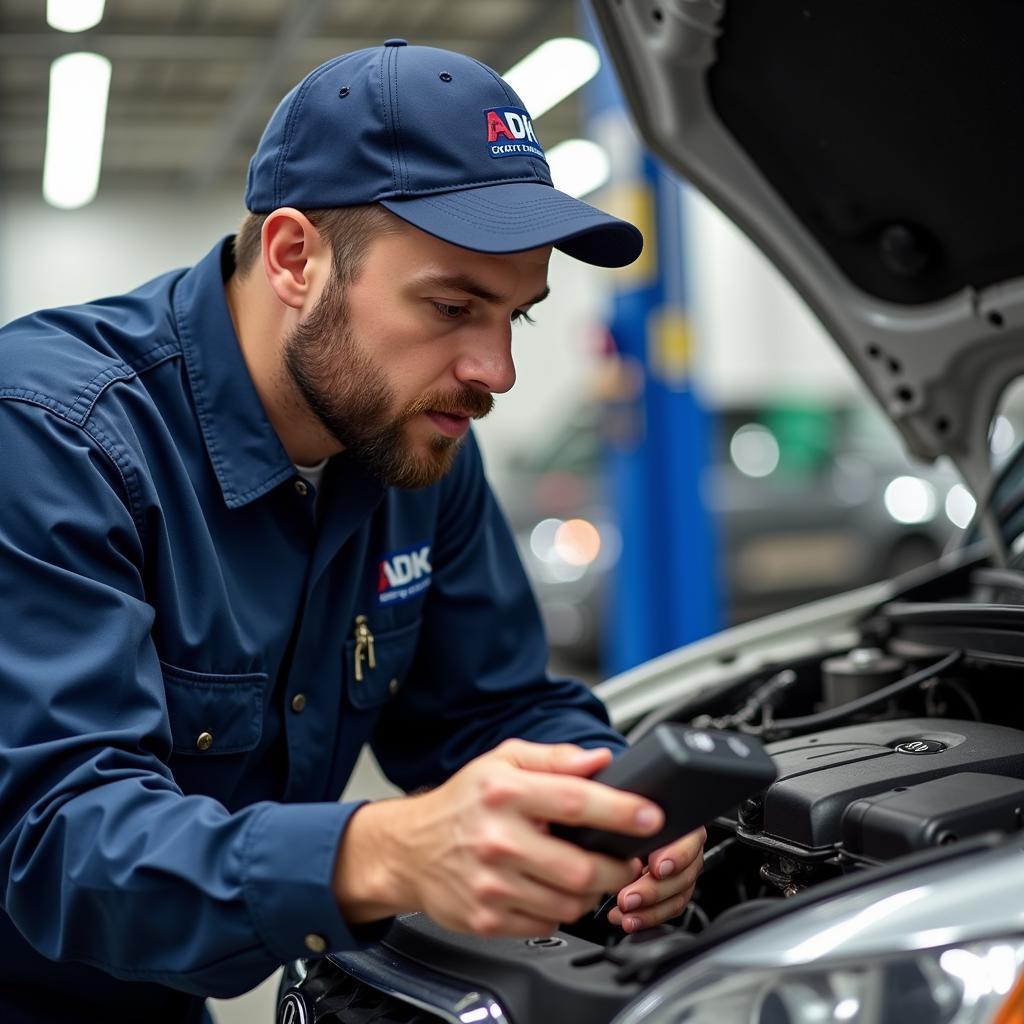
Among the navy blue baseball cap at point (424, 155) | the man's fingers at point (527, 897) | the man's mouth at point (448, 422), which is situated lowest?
the man's fingers at point (527, 897)

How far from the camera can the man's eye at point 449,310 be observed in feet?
4.11

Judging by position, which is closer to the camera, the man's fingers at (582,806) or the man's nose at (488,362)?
the man's fingers at (582,806)

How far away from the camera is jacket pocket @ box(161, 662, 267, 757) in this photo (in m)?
1.26

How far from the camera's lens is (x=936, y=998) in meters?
0.81

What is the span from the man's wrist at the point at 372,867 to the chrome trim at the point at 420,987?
0.12 meters

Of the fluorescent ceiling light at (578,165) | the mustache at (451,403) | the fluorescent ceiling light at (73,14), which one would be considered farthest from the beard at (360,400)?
the fluorescent ceiling light at (578,165)

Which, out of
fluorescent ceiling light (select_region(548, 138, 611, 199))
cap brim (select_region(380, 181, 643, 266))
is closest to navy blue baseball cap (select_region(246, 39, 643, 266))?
cap brim (select_region(380, 181, 643, 266))

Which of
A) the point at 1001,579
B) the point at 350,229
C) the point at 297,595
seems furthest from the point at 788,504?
the point at 350,229

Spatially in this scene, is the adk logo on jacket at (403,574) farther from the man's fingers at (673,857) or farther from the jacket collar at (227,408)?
the man's fingers at (673,857)

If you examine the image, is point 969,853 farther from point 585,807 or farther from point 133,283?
point 133,283

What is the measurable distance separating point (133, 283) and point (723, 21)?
11.0 metres

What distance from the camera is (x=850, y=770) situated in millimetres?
1159

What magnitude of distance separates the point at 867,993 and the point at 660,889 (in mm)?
349

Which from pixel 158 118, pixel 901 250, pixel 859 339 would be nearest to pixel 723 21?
pixel 901 250
